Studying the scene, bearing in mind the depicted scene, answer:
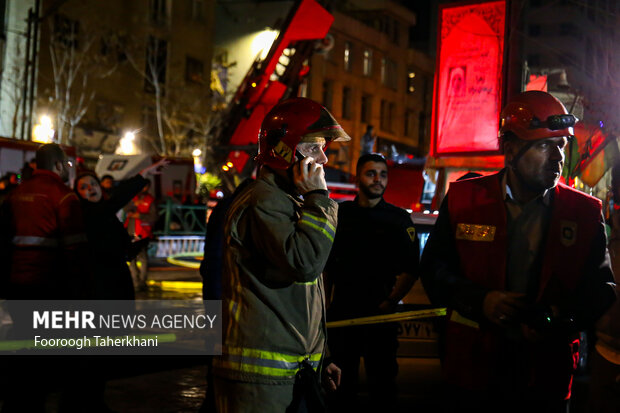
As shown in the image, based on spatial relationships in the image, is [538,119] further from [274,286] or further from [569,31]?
[569,31]

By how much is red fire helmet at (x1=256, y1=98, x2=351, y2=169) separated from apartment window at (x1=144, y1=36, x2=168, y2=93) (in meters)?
39.7

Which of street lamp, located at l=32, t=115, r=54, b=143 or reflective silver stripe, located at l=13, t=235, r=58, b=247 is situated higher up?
street lamp, located at l=32, t=115, r=54, b=143

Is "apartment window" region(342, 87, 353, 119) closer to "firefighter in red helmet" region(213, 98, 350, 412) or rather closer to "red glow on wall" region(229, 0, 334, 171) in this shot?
"red glow on wall" region(229, 0, 334, 171)

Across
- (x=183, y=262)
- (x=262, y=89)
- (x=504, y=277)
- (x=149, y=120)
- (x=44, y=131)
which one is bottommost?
(x=183, y=262)

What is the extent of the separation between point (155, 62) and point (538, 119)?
41.1 meters

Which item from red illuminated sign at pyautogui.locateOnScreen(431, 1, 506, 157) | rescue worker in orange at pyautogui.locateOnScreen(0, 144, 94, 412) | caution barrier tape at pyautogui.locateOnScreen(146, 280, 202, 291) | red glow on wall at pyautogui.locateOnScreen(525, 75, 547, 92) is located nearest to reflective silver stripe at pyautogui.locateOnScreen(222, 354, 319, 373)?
rescue worker in orange at pyautogui.locateOnScreen(0, 144, 94, 412)

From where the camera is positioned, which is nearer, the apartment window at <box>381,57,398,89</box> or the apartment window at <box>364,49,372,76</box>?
the apartment window at <box>364,49,372,76</box>

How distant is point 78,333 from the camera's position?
7055 millimetres

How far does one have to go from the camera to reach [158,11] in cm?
4350

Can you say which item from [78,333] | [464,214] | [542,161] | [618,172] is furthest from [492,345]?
[78,333]

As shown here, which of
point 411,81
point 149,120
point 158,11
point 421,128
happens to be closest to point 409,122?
point 421,128

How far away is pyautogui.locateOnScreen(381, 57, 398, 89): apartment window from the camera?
57.3 metres

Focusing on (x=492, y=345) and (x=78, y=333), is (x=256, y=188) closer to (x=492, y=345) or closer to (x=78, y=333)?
(x=492, y=345)

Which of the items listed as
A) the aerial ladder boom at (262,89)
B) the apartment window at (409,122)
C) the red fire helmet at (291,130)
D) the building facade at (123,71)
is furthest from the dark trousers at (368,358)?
the apartment window at (409,122)
